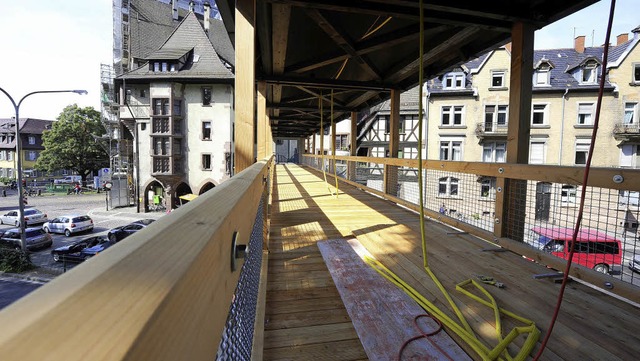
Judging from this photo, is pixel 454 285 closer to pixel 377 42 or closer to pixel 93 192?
pixel 377 42

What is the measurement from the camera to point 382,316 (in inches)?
83.9

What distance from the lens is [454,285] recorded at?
2561mm

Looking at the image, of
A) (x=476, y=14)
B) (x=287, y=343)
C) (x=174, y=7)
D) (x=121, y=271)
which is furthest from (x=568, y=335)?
(x=174, y=7)

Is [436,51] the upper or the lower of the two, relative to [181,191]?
upper

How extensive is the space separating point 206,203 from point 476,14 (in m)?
4.25

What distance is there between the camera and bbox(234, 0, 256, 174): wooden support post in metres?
3.17

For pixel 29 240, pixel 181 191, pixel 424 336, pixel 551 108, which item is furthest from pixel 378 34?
pixel 181 191

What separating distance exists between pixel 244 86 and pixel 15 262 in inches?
708

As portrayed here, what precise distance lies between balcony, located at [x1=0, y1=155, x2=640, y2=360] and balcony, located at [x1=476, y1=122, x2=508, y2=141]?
62.9 ft

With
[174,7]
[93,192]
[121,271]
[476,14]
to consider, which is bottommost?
[93,192]

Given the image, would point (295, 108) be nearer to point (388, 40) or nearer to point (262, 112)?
point (262, 112)

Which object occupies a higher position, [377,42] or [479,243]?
[377,42]

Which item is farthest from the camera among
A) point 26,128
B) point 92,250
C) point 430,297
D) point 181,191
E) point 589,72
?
point 26,128

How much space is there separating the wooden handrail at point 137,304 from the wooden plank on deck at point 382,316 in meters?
1.45
